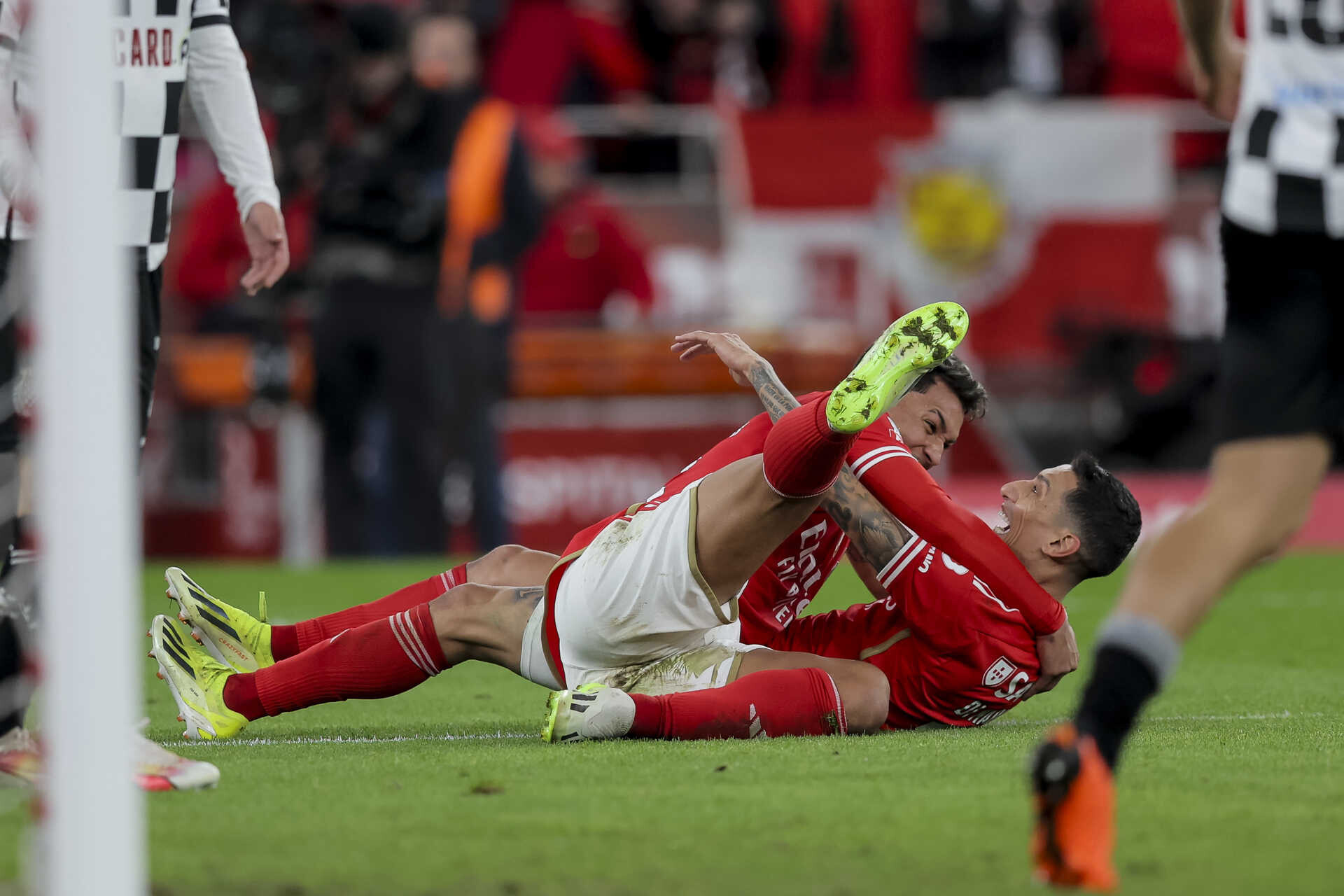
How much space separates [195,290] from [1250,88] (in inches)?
311

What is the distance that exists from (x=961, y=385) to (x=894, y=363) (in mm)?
627

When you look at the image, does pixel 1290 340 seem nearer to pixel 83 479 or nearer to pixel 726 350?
pixel 83 479

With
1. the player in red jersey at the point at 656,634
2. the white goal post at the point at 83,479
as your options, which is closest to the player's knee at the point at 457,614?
the player in red jersey at the point at 656,634

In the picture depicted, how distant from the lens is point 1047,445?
33.1 feet

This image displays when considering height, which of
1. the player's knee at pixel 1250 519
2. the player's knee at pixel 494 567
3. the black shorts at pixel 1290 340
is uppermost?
the black shorts at pixel 1290 340

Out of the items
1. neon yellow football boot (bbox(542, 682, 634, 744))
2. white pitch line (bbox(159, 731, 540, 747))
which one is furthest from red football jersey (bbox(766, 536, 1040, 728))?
white pitch line (bbox(159, 731, 540, 747))

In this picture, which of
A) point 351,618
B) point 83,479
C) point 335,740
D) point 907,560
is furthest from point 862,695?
point 83,479

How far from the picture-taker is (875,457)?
11.7 ft

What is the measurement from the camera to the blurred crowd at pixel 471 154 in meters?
8.43

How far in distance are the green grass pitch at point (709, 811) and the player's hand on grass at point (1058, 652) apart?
0.17 m

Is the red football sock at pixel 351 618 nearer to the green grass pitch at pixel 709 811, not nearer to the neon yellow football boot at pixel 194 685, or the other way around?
the green grass pitch at pixel 709 811

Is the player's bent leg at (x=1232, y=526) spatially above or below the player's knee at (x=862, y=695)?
above

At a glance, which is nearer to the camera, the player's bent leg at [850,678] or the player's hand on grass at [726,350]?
the player's bent leg at [850,678]

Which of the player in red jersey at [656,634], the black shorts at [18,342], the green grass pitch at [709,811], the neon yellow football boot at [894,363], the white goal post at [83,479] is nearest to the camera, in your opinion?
the white goal post at [83,479]
